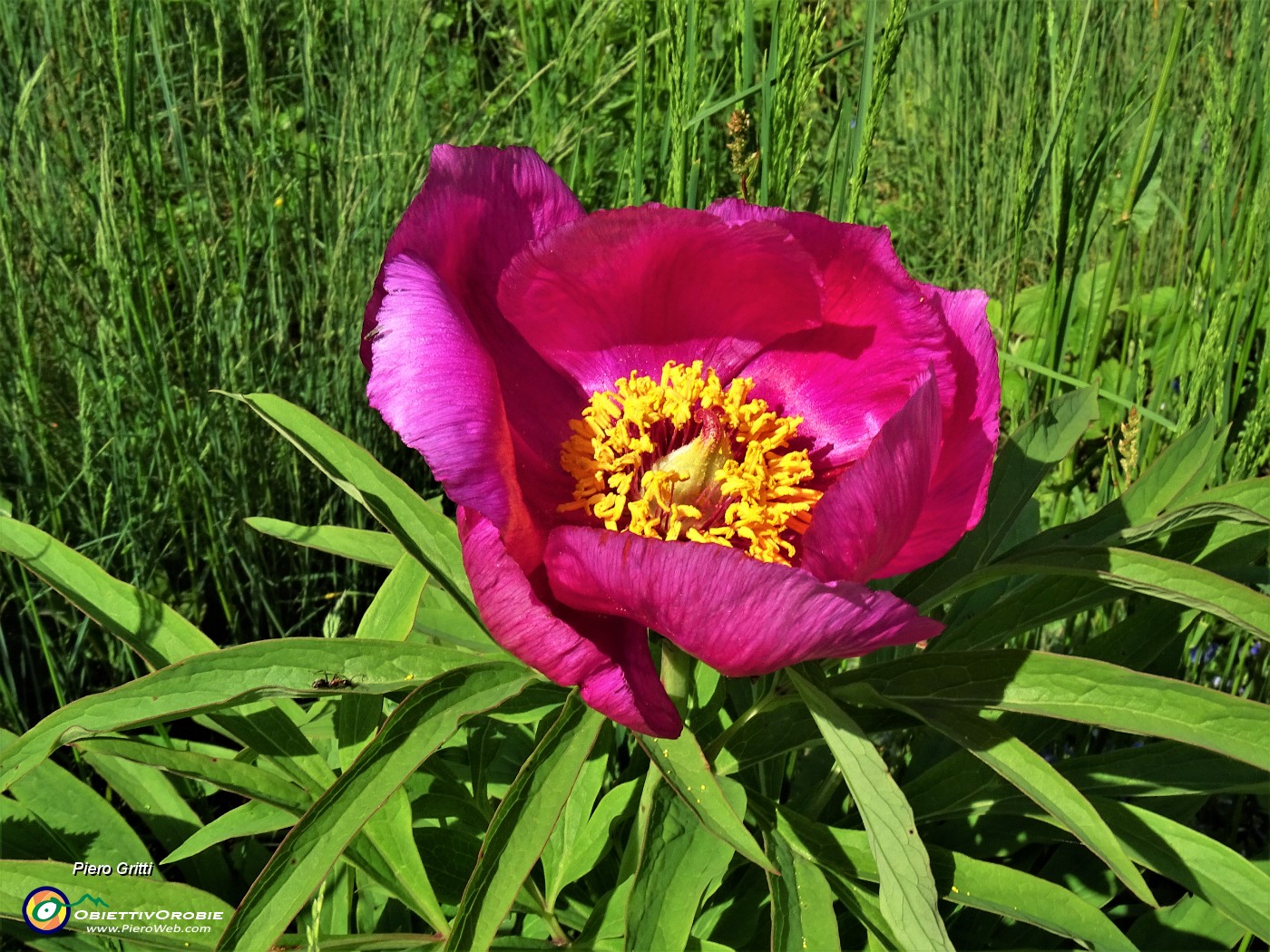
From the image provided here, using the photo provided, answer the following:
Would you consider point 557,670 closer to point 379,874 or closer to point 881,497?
point 881,497

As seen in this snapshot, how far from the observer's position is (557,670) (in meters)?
1.07

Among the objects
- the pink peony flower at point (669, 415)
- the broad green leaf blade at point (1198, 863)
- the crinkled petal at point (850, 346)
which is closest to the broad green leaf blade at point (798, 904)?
the pink peony flower at point (669, 415)

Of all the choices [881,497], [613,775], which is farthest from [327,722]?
[881,497]

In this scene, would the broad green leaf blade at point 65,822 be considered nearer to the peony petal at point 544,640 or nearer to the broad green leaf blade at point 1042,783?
the peony petal at point 544,640

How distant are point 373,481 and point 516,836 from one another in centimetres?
47

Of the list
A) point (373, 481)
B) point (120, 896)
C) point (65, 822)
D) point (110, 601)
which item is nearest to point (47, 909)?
point (120, 896)

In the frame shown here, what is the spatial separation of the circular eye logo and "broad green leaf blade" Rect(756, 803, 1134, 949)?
0.82 metres

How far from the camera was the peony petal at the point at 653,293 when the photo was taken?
125 cm

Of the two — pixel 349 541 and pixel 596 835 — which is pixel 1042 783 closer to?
pixel 596 835

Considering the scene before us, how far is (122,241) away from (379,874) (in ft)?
4.51

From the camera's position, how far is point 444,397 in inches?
42.6

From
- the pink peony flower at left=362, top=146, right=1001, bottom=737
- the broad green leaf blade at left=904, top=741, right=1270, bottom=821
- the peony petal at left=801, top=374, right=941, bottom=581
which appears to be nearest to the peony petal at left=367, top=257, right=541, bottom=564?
the pink peony flower at left=362, top=146, right=1001, bottom=737

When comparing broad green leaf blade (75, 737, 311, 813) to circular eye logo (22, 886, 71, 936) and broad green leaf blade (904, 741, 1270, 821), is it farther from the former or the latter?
broad green leaf blade (904, 741, 1270, 821)

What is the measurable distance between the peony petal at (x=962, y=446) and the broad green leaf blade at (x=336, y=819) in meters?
0.48
